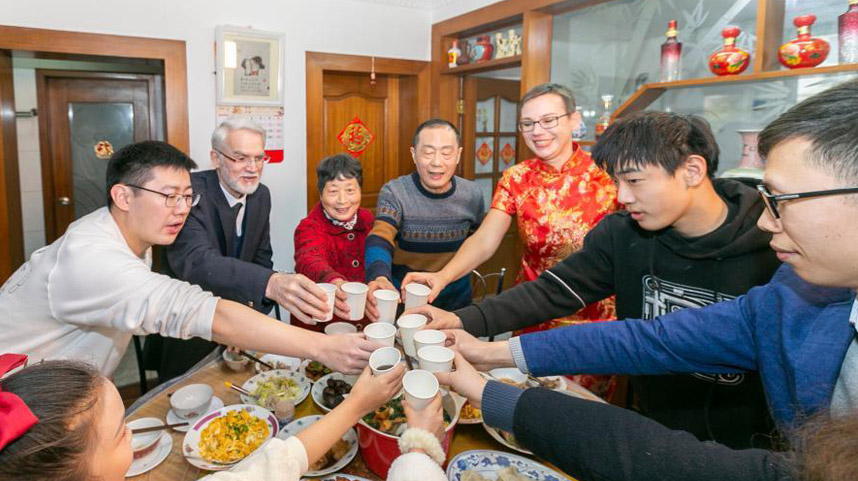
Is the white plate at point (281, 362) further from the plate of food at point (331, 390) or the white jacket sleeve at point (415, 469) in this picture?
the white jacket sleeve at point (415, 469)

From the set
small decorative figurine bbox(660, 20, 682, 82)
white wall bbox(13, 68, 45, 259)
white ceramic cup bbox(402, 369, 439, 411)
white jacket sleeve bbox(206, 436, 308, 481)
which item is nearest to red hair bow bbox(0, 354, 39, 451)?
white jacket sleeve bbox(206, 436, 308, 481)

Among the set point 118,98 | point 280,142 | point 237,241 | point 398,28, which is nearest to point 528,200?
point 237,241

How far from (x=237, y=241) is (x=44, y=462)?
1850 mm

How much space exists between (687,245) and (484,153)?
365 centimetres

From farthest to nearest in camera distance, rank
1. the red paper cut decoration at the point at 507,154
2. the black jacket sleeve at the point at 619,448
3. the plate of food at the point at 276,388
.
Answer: the red paper cut decoration at the point at 507,154, the plate of food at the point at 276,388, the black jacket sleeve at the point at 619,448

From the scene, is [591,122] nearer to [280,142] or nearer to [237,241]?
[280,142]

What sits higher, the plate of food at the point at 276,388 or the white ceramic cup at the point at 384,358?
the white ceramic cup at the point at 384,358

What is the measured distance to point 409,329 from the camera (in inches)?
56.4

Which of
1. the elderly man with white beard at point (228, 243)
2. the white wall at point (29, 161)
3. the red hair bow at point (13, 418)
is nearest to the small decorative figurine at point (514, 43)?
the elderly man with white beard at point (228, 243)

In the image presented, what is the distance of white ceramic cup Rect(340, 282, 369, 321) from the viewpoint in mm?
1604

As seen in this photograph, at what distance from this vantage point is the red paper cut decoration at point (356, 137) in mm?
4715

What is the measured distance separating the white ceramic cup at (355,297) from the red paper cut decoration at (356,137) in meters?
3.28

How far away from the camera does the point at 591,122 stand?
423 centimetres

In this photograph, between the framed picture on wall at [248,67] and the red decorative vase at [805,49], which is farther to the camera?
the framed picture on wall at [248,67]
